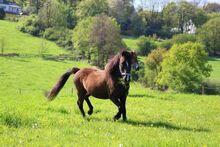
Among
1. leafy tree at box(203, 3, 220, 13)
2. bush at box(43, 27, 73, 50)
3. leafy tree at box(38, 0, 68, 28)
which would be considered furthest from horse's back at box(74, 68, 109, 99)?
leafy tree at box(203, 3, 220, 13)

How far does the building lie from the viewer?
15588 cm

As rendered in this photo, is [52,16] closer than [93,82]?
No

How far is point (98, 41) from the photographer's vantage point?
81.1 meters

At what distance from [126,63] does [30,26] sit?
97.4m

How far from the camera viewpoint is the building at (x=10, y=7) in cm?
15588

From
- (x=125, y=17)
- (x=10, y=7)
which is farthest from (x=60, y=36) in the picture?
(x=10, y=7)

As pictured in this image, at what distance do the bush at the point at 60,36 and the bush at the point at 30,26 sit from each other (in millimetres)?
4901

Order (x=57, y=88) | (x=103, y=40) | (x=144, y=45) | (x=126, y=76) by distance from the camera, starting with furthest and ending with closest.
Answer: (x=144, y=45) < (x=103, y=40) < (x=57, y=88) < (x=126, y=76)

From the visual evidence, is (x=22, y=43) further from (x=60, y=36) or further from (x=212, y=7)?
(x=212, y=7)

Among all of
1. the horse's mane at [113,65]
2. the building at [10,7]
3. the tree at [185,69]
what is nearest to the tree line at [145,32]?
the tree at [185,69]

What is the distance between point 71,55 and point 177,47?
83.3 feet

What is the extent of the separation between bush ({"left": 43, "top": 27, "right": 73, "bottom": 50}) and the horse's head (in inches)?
3383

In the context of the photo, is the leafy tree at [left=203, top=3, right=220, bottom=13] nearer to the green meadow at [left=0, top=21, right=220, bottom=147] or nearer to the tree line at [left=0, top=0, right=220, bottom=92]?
the tree line at [left=0, top=0, right=220, bottom=92]

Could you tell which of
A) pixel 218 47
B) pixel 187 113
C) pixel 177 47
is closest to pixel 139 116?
pixel 187 113
